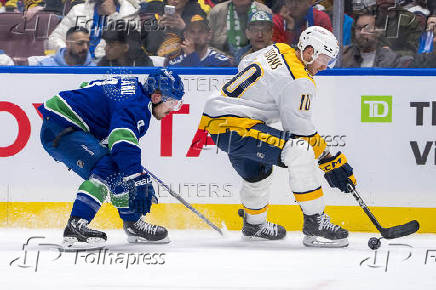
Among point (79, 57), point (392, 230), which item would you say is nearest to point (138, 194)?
point (392, 230)

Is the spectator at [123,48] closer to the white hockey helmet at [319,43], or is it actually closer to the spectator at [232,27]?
the spectator at [232,27]

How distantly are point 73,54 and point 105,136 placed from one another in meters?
1.07

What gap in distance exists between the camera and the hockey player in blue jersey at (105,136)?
4336 millimetres

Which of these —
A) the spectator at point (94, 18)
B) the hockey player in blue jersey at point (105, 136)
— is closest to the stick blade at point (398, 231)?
the hockey player in blue jersey at point (105, 136)

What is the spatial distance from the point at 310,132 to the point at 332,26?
0.98 metres

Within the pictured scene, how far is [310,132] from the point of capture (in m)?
4.77

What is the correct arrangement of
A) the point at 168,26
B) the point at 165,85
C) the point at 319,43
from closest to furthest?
the point at 165,85
the point at 319,43
the point at 168,26

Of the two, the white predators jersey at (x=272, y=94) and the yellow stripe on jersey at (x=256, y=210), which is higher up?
the white predators jersey at (x=272, y=94)

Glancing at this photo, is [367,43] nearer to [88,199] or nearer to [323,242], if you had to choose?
[323,242]

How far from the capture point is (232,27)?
5547mm

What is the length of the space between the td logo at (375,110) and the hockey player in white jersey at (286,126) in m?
0.64

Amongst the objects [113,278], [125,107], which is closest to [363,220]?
[125,107]

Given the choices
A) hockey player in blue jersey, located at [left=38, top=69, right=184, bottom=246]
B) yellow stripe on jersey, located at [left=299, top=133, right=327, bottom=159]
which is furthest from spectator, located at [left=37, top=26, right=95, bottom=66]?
yellow stripe on jersey, located at [left=299, top=133, right=327, bottom=159]

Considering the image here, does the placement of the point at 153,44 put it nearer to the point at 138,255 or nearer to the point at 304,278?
the point at 138,255
